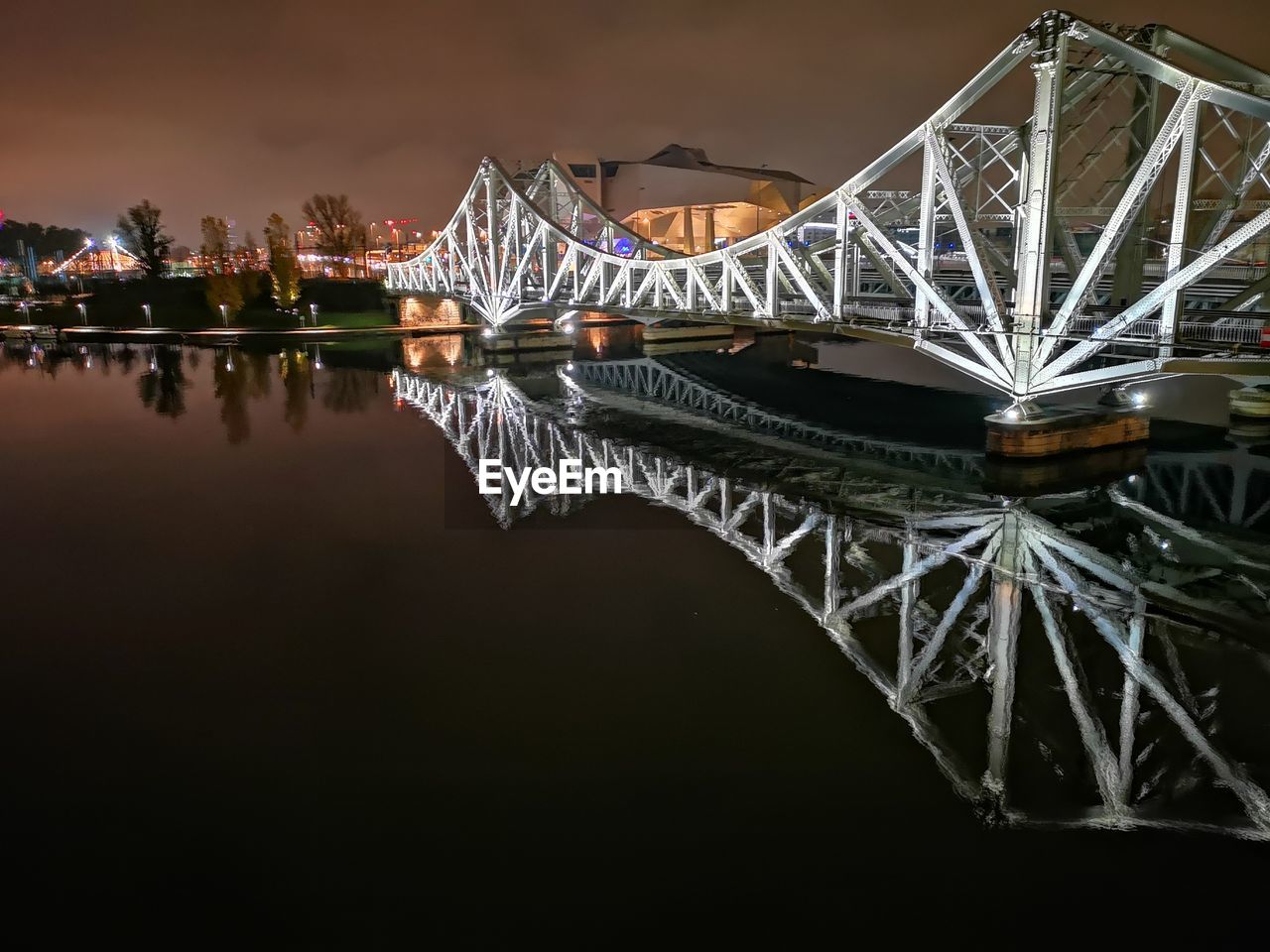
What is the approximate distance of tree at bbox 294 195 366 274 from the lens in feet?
388

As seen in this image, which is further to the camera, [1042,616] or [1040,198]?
[1040,198]

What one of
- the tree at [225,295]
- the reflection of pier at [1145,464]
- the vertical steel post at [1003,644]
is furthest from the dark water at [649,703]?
the tree at [225,295]

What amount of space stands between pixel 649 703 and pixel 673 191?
118376 millimetres

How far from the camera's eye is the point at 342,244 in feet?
379

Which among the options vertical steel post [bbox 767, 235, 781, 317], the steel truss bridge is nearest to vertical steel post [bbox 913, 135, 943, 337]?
the steel truss bridge

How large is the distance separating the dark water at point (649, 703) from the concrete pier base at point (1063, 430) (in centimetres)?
90

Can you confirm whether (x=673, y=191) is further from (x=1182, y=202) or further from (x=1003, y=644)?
(x=1003, y=644)

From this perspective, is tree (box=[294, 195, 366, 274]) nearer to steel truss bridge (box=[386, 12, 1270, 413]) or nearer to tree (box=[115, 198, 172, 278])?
tree (box=[115, 198, 172, 278])

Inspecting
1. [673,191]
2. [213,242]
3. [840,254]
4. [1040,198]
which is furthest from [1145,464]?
[673,191]

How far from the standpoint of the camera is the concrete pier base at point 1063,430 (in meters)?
21.9

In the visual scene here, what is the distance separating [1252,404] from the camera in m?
26.9

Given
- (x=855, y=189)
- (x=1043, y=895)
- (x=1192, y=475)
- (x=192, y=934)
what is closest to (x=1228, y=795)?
(x=1043, y=895)

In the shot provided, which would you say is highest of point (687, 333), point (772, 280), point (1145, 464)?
point (772, 280)

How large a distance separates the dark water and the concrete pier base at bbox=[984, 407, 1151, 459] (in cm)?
90
